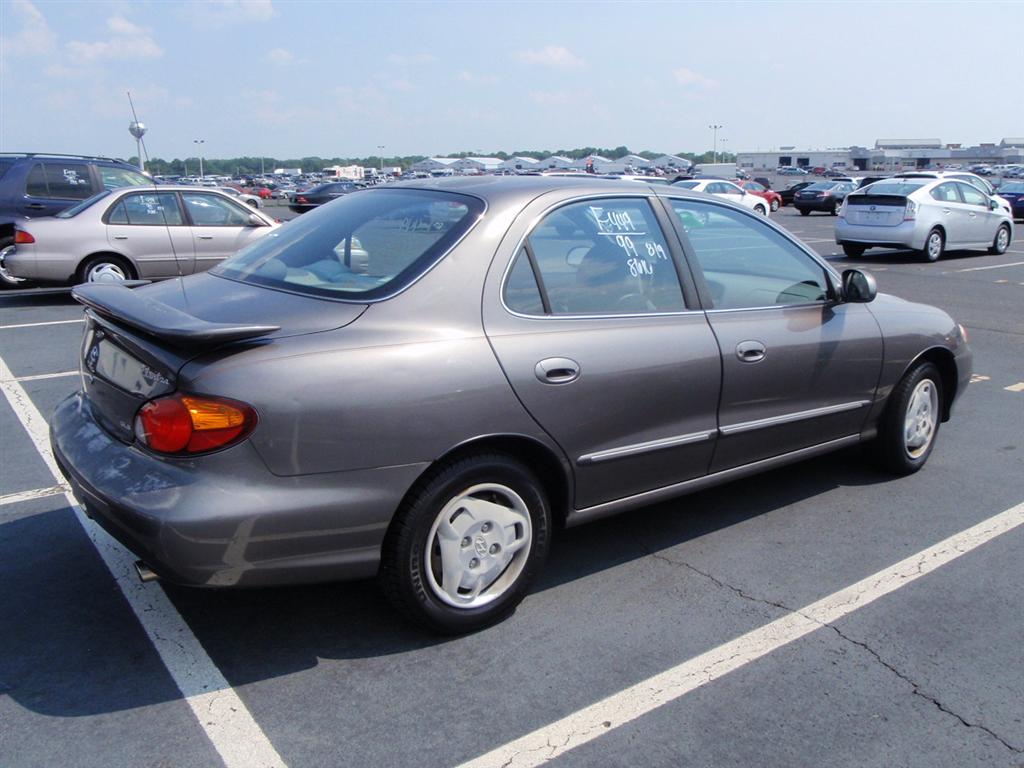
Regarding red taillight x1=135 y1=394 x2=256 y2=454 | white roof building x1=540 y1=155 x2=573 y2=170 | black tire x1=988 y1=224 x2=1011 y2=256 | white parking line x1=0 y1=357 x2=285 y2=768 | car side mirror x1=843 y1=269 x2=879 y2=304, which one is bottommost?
black tire x1=988 y1=224 x2=1011 y2=256

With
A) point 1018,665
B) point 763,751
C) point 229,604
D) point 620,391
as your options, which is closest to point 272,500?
point 229,604

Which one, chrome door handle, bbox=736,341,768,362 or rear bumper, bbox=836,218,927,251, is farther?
rear bumper, bbox=836,218,927,251

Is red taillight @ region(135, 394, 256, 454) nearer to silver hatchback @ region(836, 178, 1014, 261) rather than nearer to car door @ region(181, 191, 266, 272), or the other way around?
car door @ region(181, 191, 266, 272)

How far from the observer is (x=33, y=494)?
464cm

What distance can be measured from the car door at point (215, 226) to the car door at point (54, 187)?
2.22 m

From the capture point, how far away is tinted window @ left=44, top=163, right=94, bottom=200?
12.3 metres

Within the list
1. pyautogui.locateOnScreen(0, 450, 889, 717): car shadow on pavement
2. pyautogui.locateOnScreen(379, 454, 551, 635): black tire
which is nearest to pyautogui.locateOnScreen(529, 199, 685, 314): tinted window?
pyautogui.locateOnScreen(379, 454, 551, 635): black tire

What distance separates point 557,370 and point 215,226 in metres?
8.90

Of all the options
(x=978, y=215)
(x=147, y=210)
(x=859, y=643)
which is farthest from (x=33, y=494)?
(x=978, y=215)

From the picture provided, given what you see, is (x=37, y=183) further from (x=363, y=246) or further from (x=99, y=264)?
(x=363, y=246)

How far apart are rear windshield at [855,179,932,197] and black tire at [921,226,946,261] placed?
86 centimetres

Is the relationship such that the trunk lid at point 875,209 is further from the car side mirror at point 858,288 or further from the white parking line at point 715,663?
the white parking line at point 715,663

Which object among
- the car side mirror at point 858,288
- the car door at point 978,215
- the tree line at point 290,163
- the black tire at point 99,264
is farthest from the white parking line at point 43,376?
the tree line at point 290,163

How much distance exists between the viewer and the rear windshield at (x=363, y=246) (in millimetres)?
3393
